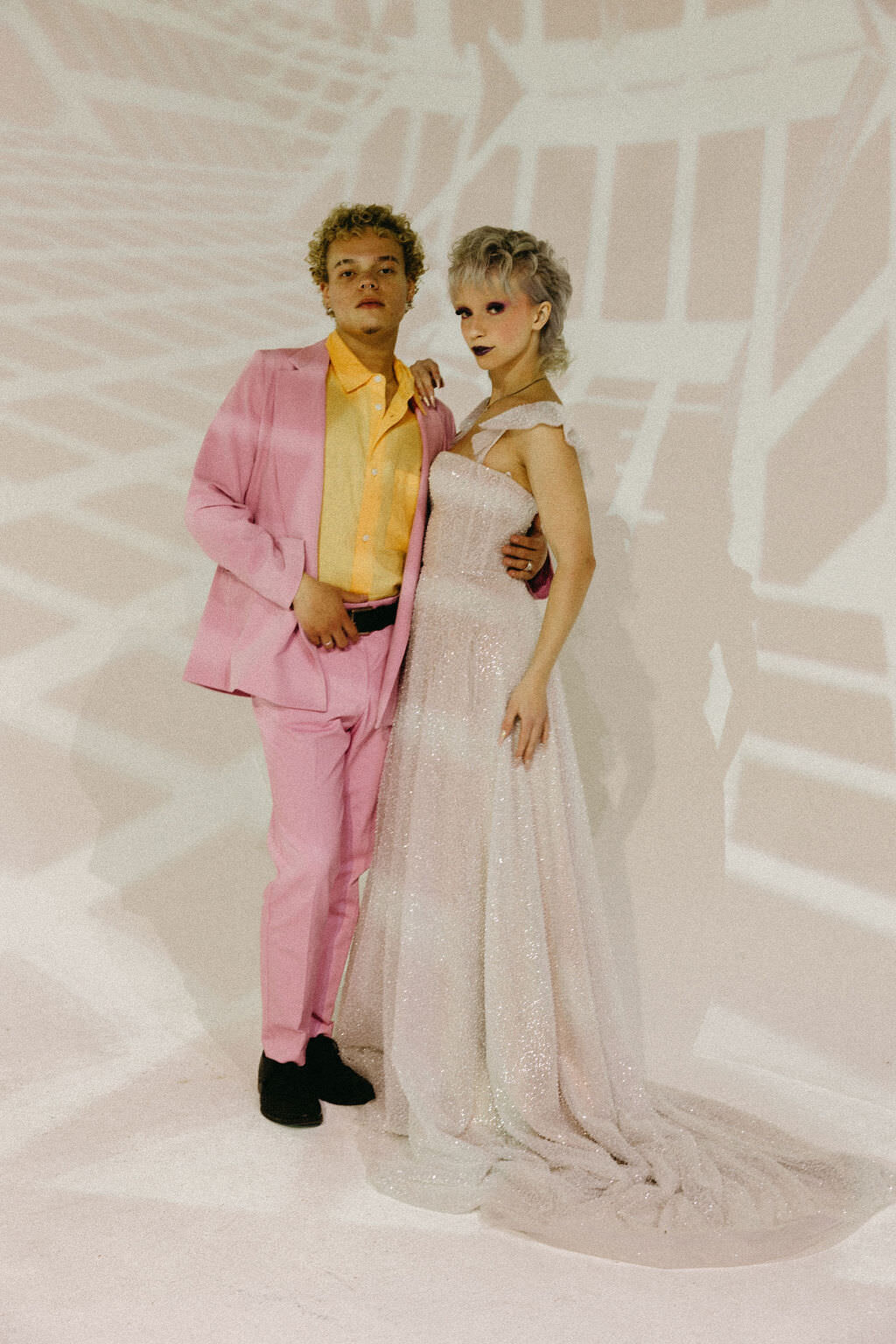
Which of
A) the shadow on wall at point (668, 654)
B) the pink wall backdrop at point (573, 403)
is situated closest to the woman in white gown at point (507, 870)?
the pink wall backdrop at point (573, 403)

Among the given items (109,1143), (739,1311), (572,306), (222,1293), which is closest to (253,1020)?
(109,1143)

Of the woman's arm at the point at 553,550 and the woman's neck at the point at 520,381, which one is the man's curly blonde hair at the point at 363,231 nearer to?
the woman's neck at the point at 520,381

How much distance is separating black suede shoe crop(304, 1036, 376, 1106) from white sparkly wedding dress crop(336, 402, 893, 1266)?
0.06 metres

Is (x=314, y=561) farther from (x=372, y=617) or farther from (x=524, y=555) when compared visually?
(x=524, y=555)

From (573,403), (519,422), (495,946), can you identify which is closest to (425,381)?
(519,422)

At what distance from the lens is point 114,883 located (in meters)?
2.96

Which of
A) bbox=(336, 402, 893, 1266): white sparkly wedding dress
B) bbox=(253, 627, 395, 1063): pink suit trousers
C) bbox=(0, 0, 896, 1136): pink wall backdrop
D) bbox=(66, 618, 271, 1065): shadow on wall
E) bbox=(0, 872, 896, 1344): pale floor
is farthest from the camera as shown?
bbox=(0, 0, 896, 1136): pink wall backdrop

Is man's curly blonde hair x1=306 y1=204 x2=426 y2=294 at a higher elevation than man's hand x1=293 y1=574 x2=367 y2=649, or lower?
higher

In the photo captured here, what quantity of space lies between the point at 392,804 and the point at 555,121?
199 centimetres

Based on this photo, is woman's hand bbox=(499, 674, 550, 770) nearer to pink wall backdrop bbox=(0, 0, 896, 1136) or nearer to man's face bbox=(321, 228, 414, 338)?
man's face bbox=(321, 228, 414, 338)

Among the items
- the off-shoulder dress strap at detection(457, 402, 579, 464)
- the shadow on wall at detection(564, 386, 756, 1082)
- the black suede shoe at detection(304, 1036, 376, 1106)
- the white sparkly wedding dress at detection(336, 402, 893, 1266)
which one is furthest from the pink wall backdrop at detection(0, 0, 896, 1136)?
the off-shoulder dress strap at detection(457, 402, 579, 464)

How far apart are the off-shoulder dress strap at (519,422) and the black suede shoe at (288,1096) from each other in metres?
1.05

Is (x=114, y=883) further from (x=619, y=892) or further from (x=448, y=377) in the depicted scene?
(x=448, y=377)

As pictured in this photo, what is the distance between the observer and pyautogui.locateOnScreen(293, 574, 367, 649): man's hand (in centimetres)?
207
